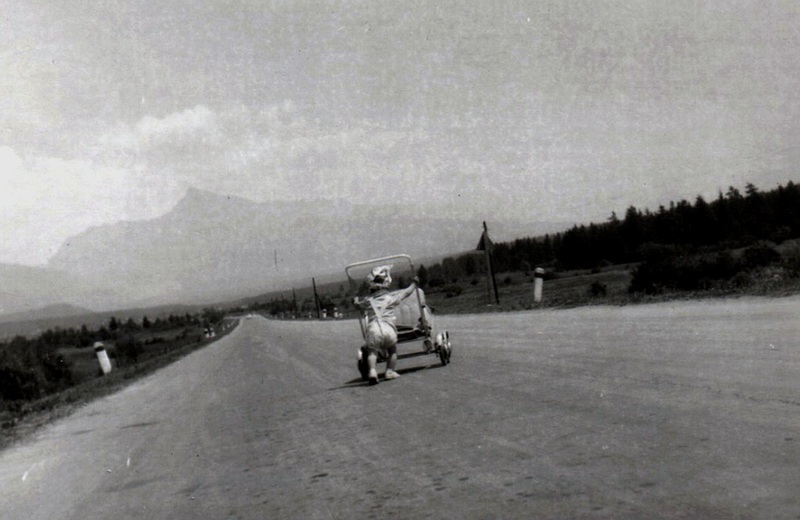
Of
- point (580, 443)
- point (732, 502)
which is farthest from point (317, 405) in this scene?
point (732, 502)

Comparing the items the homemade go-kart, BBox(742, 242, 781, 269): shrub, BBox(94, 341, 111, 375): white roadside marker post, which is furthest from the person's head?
BBox(94, 341, 111, 375): white roadside marker post

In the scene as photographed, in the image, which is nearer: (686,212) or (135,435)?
(135,435)

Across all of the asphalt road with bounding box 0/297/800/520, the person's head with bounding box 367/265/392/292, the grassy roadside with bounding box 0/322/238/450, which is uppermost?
the person's head with bounding box 367/265/392/292

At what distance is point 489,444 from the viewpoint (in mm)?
5000

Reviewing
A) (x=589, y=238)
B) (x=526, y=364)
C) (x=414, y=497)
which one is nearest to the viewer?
(x=414, y=497)

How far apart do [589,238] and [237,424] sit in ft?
289

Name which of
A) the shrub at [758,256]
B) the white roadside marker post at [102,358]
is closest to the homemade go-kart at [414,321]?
the shrub at [758,256]

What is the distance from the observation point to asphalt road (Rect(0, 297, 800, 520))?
12.1 feet

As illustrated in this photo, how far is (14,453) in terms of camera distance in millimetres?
9008

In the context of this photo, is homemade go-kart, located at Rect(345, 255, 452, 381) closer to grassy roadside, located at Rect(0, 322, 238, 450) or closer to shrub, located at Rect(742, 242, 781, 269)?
grassy roadside, located at Rect(0, 322, 238, 450)

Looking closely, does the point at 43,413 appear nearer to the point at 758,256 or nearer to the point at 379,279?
the point at 379,279

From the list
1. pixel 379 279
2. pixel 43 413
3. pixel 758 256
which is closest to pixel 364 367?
pixel 379 279

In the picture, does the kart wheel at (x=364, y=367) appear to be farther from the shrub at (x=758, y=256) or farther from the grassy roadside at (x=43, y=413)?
the shrub at (x=758, y=256)

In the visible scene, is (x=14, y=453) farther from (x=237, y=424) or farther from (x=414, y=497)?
(x=414, y=497)
